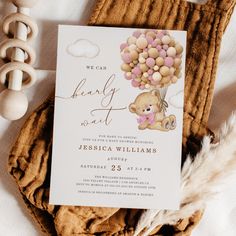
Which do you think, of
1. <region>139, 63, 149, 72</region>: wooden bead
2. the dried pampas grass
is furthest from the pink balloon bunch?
the dried pampas grass

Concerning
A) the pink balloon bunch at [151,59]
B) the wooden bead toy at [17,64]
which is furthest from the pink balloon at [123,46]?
the wooden bead toy at [17,64]

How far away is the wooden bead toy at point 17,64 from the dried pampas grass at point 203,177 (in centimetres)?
25

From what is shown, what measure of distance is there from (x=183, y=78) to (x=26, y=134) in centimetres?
25

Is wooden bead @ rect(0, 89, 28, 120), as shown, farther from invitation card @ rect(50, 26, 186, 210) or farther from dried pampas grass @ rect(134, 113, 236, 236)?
dried pampas grass @ rect(134, 113, 236, 236)

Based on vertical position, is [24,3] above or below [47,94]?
above

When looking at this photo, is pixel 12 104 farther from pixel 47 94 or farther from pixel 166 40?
pixel 166 40

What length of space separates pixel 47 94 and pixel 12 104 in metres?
0.07

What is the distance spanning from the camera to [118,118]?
0.69m

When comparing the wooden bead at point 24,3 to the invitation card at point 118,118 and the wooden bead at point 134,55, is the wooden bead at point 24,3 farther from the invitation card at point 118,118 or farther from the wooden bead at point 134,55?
the wooden bead at point 134,55

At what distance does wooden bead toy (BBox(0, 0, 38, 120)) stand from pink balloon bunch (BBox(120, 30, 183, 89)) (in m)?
0.14

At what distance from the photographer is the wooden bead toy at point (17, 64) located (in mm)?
661

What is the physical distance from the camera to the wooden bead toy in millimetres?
661

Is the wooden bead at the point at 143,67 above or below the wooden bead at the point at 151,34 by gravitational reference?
below

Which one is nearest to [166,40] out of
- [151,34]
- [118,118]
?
[151,34]
